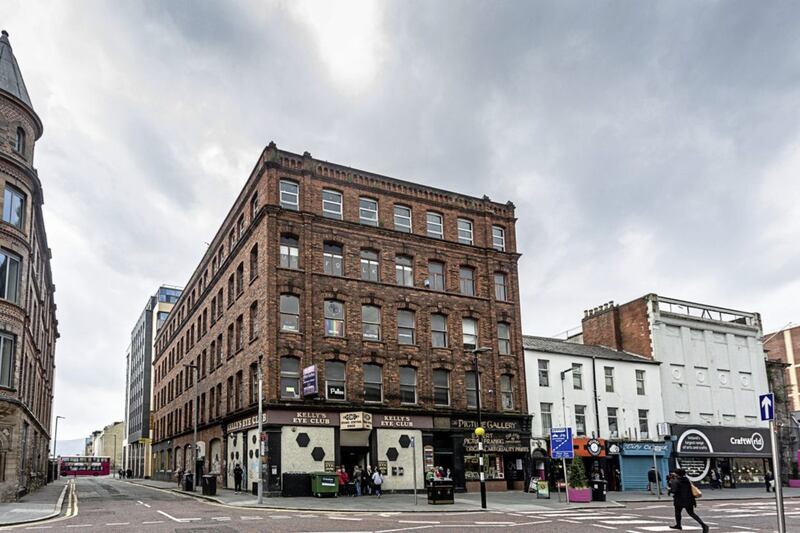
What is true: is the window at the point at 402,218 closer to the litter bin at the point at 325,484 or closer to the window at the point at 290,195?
the window at the point at 290,195

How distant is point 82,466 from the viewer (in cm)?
10094

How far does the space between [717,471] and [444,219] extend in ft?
83.8

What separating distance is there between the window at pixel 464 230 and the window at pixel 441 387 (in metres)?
8.45

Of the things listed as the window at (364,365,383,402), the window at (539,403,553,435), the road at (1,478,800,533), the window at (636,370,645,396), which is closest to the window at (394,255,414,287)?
the window at (364,365,383,402)

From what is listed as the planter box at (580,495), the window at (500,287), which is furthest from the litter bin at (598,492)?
the window at (500,287)

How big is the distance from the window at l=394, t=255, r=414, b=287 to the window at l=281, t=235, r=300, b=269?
596 centimetres

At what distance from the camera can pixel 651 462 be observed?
44.7m

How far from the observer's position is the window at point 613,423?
4516cm

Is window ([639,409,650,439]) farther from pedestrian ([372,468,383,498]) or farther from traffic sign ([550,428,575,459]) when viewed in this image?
pedestrian ([372,468,383,498])

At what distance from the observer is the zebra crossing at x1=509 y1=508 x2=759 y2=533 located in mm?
19719

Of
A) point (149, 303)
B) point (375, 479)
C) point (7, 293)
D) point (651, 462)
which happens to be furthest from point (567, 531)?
point (149, 303)

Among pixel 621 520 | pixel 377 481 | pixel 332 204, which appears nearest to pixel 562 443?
pixel 377 481

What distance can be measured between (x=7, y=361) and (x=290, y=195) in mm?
15793

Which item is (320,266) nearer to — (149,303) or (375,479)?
(375,479)
